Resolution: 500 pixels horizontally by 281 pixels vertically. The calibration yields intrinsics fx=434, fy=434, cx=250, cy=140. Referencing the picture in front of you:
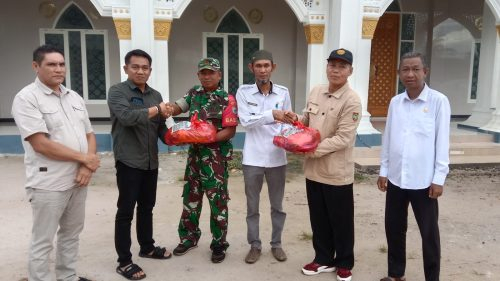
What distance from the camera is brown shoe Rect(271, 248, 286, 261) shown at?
345 centimetres

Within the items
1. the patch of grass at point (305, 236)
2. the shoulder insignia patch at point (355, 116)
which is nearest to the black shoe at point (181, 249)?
the patch of grass at point (305, 236)

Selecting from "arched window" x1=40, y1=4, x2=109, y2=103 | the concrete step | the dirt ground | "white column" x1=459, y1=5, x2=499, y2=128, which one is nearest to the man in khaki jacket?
the dirt ground

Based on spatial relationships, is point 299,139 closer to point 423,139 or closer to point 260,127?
point 260,127

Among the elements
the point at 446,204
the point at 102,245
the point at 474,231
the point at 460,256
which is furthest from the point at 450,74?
the point at 102,245

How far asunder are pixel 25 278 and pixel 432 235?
9.28 ft

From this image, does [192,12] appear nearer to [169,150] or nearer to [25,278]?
[169,150]

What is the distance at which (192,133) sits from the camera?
305 cm

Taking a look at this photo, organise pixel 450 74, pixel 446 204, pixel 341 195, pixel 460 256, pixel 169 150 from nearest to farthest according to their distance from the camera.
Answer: pixel 341 195
pixel 460 256
pixel 446 204
pixel 169 150
pixel 450 74

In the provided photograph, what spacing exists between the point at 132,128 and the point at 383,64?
7.81 meters

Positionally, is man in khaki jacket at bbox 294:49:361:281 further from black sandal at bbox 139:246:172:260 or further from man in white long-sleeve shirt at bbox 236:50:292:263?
black sandal at bbox 139:246:172:260

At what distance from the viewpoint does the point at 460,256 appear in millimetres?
3639

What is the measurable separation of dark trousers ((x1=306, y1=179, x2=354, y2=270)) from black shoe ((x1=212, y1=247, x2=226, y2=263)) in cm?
74

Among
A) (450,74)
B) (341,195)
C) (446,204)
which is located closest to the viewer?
(341,195)

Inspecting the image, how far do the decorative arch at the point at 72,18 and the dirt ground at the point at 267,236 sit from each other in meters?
3.71
